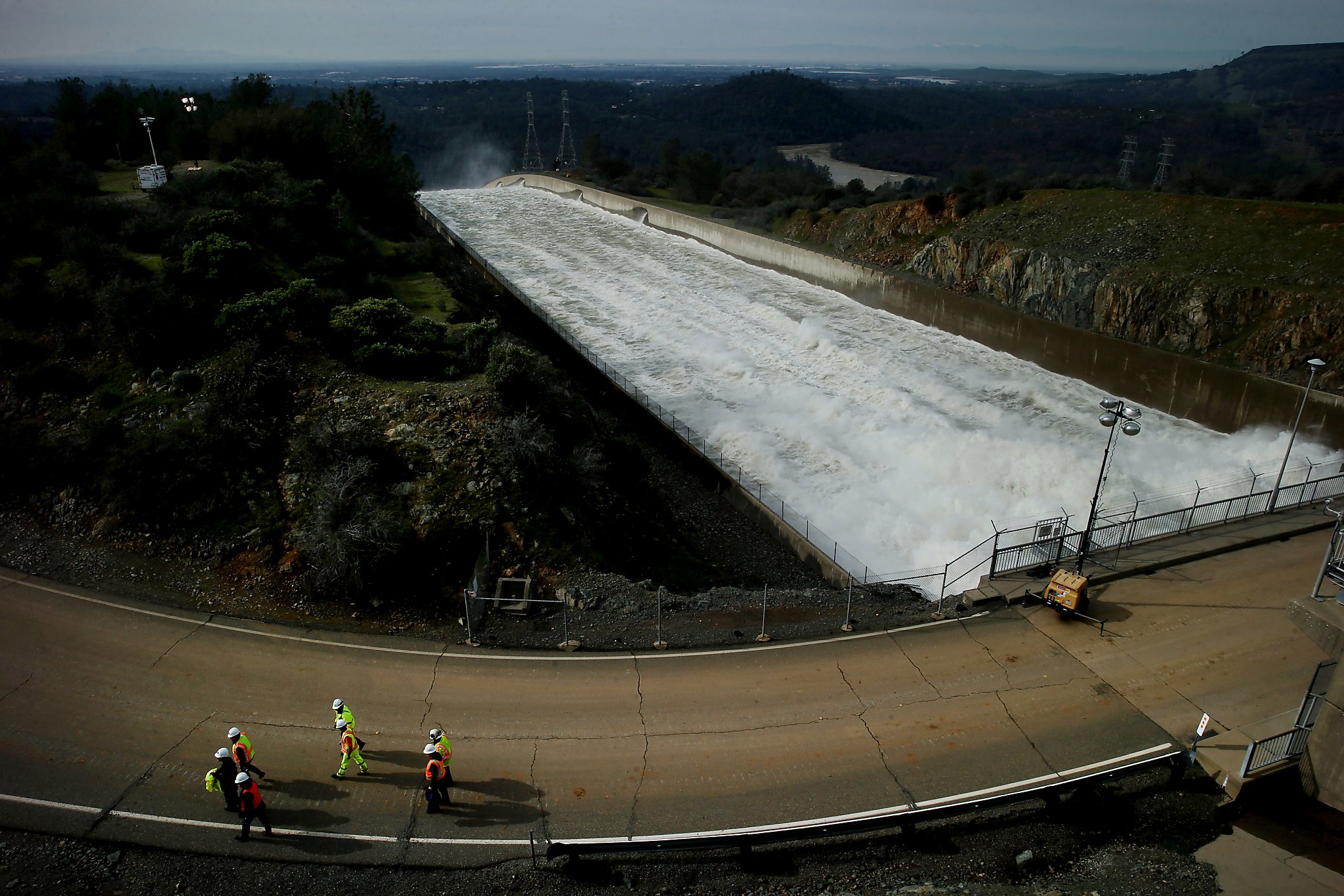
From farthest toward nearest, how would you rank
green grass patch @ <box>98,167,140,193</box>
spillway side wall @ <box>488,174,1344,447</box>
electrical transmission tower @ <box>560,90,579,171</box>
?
electrical transmission tower @ <box>560,90,579,171</box> → green grass patch @ <box>98,167,140,193</box> → spillway side wall @ <box>488,174,1344,447</box>

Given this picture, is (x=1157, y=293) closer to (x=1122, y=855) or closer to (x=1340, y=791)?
(x=1340, y=791)

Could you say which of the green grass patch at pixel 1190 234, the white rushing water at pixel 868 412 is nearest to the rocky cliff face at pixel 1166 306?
the green grass patch at pixel 1190 234

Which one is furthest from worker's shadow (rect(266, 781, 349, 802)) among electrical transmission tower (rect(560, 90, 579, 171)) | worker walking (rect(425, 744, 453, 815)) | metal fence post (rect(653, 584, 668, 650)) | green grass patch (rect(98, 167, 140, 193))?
electrical transmission tower (rect(560, 90, 579, 171))

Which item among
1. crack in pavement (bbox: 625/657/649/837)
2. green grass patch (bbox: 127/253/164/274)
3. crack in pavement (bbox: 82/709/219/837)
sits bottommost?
crack in pavement (bbox: 82/709/219/837)

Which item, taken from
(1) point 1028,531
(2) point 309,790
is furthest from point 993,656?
(2) point 309,790

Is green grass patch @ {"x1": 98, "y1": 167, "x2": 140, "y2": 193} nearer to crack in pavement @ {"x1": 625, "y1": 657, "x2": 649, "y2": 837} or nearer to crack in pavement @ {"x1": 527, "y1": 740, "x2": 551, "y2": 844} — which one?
crack in pavement @ {"x1": 625, "y1": 657, "x2": 649, "y2": 837}
